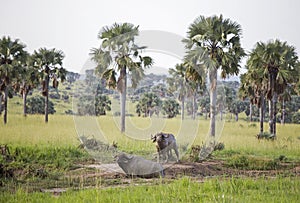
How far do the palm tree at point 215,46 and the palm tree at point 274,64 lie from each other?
3165mm

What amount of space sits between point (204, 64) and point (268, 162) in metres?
9.48

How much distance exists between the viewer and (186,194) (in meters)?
7.73

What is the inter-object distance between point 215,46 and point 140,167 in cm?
1366

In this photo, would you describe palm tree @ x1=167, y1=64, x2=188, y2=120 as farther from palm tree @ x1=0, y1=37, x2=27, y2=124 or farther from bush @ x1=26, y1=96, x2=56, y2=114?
bush @ x1=26, y1=96, x2=56, y2=114

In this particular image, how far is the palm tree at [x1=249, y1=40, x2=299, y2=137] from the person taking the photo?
25.2m

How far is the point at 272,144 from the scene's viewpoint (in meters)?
20.8

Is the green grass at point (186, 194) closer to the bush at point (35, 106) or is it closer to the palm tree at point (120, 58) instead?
the palm tree at point (120, 58)

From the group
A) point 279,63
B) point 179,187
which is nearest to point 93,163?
point 179,187

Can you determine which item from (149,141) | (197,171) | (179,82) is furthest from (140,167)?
(179,82)

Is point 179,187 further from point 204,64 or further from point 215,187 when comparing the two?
point 204,64

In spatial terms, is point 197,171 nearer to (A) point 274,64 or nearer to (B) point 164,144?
(B) point 164,144

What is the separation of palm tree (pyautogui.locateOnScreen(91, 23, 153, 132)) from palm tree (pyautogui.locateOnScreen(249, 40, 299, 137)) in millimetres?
7272

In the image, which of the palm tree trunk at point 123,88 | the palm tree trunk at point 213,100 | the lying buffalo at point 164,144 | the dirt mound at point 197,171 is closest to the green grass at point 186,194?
the dirt mound at point 197,171

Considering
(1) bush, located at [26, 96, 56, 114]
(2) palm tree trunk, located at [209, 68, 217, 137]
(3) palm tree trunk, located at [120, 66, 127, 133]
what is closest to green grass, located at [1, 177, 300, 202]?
(2) palm tree trunk, located at [209, 68, 217, 137]
